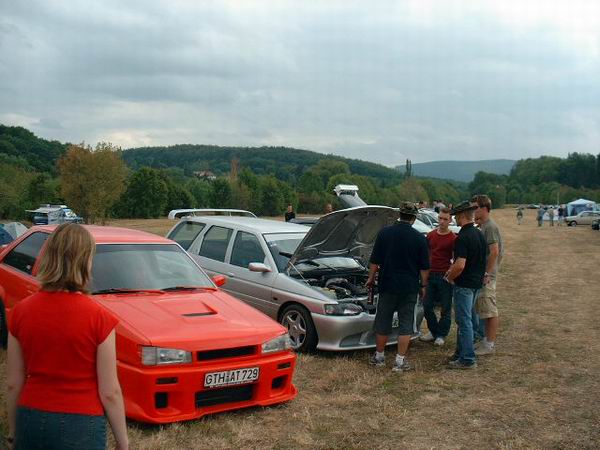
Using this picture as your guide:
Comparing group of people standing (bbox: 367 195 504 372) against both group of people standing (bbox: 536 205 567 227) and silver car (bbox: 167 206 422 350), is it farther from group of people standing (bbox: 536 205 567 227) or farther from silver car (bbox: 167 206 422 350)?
group of people standing (bbox: 536 205 567 227)

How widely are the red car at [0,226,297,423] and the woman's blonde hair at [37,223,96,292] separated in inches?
82.6

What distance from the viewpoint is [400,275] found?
647 cm

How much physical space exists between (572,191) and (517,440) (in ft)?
418

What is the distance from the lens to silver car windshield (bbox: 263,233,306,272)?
7.73 metres

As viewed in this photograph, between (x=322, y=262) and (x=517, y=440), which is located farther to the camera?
(x=322, y=262)

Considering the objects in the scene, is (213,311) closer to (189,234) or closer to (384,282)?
(384,282)

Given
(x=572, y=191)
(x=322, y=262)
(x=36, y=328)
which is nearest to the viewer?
(x=36, y=328)

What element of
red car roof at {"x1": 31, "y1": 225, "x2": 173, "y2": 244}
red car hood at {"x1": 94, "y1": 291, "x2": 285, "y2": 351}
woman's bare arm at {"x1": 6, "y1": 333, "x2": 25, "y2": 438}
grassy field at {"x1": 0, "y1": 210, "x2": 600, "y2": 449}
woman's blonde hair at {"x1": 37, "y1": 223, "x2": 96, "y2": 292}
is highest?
woman's blonde hair at {"x1": 37, "y1": 223, "x2": 96, "y2": 292}

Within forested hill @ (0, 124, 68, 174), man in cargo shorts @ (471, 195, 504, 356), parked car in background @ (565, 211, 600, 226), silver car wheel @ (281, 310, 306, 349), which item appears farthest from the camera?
forested hill @ (0, 124, 68, 174)

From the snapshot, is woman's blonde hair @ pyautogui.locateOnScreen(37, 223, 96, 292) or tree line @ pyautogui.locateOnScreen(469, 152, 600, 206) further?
tree line @ pyautogui.locateOnScreen(469, 152, 600, 206)

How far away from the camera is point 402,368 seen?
661 cm

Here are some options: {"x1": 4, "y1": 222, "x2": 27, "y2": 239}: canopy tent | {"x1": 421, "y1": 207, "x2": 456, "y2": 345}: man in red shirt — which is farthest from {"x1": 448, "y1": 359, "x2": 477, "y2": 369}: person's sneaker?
{"x1": 4, "y1": 222, "x2": 27, "y2": 239}: canopy tent

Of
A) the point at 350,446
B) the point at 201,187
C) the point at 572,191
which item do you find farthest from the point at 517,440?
the point at 572,191

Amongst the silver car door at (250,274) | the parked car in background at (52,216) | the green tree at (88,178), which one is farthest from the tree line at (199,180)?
the silver car door at (250,274)
